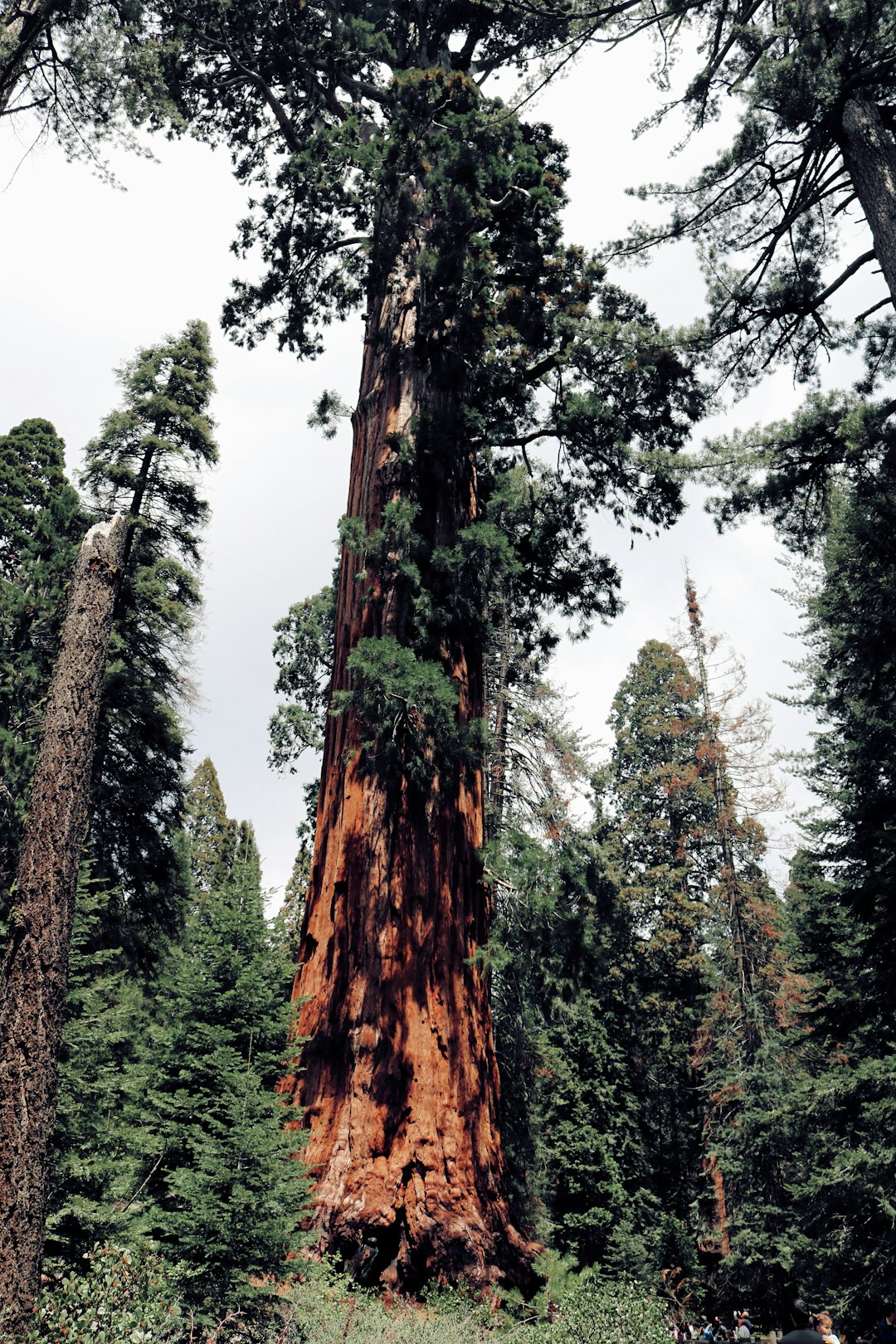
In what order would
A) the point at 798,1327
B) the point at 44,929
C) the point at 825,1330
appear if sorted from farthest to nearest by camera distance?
the point at 825,1330
the point at 44,929
the point at 798,1327

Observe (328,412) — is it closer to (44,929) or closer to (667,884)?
(44,929)

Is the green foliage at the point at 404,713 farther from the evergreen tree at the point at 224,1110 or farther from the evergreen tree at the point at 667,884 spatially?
the evergreen tree at the point at 667,884

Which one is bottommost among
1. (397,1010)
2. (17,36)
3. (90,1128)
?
(90,1128)

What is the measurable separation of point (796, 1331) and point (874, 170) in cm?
908

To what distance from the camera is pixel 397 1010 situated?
7754mm

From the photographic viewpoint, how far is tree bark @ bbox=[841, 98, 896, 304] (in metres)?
7.80

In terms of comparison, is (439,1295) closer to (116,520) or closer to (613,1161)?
(116,520)

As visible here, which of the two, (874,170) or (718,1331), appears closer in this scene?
(874,170)

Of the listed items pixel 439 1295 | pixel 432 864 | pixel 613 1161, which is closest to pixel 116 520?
pixel 432 864

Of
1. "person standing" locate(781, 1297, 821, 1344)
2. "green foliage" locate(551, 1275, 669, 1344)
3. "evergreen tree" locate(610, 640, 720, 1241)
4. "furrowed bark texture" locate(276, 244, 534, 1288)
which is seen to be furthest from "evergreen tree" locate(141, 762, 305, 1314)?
"evergreen tree" locate(610, 640, 720, 1241)

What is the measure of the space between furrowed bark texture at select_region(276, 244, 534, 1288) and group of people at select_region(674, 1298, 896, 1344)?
2.79m

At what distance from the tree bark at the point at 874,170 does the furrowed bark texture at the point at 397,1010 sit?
185 inches

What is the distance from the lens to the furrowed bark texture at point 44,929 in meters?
5.19

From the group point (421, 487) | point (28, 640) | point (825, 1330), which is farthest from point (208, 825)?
point (421, 487)
